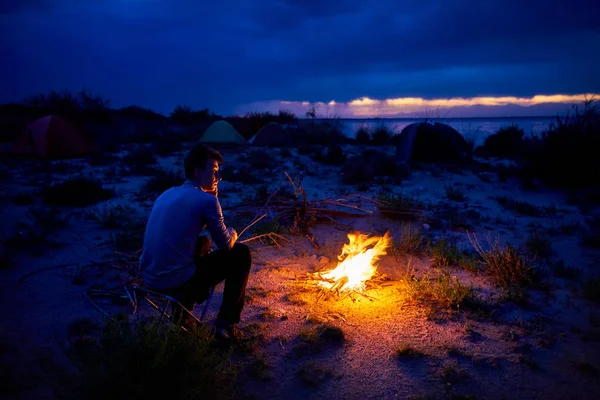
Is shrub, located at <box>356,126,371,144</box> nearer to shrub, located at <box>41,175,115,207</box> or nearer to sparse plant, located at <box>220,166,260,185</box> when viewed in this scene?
sparse plant, located at <box>220,166,260,185</box>

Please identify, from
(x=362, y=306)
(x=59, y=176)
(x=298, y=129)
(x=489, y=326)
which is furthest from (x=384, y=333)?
(x=298, y=129)

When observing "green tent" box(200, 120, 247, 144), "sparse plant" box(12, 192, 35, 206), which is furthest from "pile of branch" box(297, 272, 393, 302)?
"green tent" box(200, 120, 247, 144)

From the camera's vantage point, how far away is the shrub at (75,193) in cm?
716

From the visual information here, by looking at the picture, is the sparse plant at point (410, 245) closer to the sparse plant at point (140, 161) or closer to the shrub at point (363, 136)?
the sparse plant at point (140, 161)

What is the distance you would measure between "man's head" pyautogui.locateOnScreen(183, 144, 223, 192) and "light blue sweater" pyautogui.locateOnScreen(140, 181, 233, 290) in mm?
107

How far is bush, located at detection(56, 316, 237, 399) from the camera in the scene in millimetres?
2029

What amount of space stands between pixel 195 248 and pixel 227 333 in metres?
0.74

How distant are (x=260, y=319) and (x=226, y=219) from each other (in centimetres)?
299

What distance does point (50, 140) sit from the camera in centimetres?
1224

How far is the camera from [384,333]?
3434mm

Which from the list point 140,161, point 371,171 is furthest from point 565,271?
point 140,161

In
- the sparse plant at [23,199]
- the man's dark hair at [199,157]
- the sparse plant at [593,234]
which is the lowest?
the sparse plant at [593,234]

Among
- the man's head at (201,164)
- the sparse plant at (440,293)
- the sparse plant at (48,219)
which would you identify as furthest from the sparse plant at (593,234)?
the sparse plant at (48,219)

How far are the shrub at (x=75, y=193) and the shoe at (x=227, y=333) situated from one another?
5.45 meters
